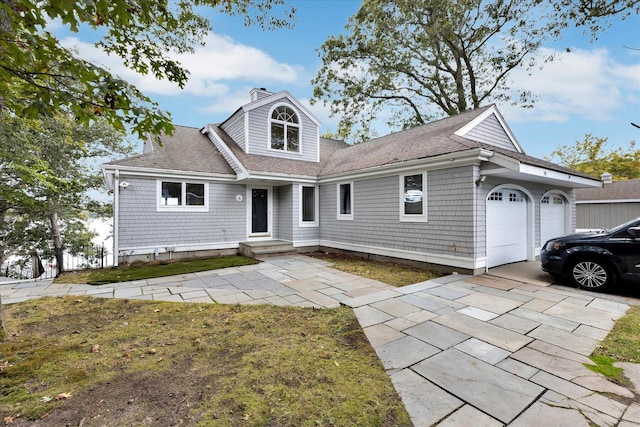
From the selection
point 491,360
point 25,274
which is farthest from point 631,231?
point 25,274

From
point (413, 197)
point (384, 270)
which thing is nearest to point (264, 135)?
point (413, 197)

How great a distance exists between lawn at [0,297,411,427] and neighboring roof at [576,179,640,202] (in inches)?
754

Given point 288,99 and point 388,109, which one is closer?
point 288,99

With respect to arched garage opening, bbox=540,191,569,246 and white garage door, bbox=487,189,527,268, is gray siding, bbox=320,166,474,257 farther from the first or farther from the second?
arched garage opening, bbox=540,191,569,246

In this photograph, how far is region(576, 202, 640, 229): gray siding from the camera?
1445 cm

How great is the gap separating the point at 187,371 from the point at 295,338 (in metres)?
1.23

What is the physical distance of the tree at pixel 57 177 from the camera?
9.91 m

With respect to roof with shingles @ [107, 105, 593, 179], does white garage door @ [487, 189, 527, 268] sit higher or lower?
lower

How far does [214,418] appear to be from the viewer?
2.01m

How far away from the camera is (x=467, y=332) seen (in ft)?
11.7

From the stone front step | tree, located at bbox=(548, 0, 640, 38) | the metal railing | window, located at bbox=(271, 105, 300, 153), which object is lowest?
the metal railing

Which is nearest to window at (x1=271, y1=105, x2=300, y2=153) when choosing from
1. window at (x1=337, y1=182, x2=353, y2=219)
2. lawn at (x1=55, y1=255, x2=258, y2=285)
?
window at (x1=337, y1=182, x2=353, y2=219)

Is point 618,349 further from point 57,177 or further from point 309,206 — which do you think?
point 57,177

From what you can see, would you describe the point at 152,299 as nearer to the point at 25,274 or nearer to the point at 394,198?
the point at 394,198
